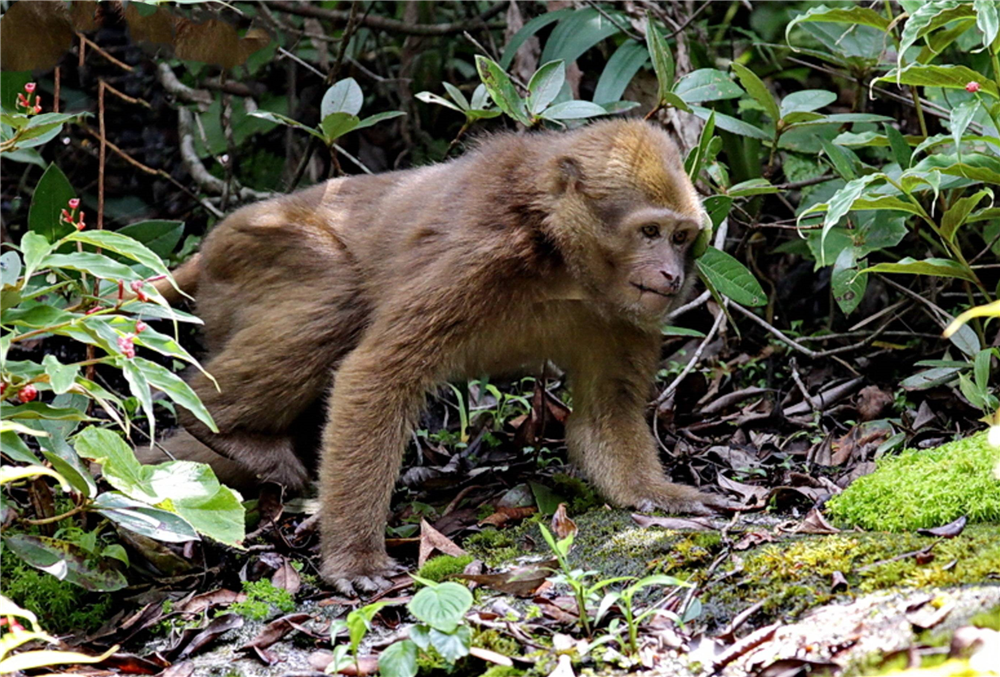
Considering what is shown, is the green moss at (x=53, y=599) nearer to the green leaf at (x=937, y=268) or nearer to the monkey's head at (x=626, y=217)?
the monkey's head at (x=626, y=217)

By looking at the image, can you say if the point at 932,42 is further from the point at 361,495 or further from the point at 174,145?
the point at 174,145

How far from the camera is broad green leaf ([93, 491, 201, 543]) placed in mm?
4328

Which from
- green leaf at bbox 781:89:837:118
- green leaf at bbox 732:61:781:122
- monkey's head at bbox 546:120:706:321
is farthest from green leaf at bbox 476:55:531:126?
green leaf at bbox 781:89:837:118

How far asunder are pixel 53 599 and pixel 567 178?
305 cm

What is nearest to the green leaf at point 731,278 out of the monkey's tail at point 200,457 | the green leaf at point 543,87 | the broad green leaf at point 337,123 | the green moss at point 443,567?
the green leaf at point 543,87

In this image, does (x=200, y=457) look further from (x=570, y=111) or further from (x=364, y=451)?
(x=570, y=111)

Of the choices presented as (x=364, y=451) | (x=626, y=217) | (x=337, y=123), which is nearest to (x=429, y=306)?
(x=364, y=451)

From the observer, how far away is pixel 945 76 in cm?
502

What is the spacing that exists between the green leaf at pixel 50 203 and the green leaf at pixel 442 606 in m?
2.77

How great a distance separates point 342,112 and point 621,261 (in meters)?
2.06

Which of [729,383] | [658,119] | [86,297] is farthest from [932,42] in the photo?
[86,297]

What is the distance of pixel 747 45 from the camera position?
8789 millimetres

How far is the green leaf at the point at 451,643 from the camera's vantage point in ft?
11.6

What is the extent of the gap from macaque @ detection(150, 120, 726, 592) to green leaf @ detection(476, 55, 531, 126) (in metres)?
0.16
